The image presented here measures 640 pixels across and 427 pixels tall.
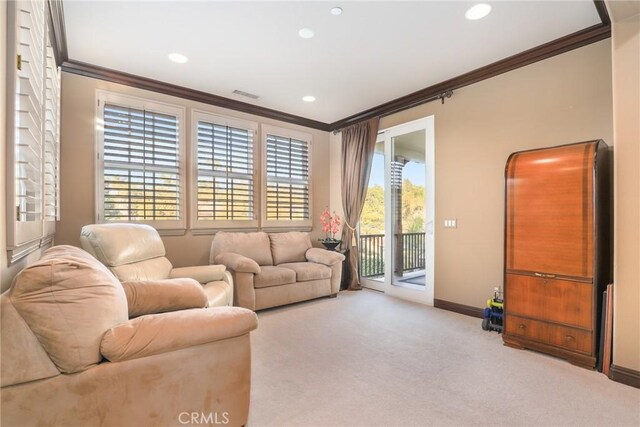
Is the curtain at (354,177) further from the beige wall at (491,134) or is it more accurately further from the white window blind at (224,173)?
the white window blind at (224,173)

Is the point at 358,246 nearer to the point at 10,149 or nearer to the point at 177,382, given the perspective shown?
the point at 177,382

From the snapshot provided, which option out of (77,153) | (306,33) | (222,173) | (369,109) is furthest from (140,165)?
(369,109)

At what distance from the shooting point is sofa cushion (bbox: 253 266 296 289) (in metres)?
3.75

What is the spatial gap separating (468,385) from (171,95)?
174 inches

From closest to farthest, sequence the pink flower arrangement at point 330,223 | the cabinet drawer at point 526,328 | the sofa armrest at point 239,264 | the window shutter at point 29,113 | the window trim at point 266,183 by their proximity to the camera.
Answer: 1. the window shutter at point 29,113
2. the cabinet drawer at point 526,328
3. the sofa armrest at point 239,264
4. the window trim at point 266,183
5. the pink flower arrangement at point 330,223

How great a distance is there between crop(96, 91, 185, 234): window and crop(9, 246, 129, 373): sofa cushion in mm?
2751

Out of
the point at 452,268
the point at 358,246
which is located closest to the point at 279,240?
the point at 358,246

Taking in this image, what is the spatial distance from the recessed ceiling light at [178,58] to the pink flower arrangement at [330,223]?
9.71 ft

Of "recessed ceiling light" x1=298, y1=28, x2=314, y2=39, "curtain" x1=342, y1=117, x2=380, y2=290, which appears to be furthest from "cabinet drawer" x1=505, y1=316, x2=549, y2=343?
"recessed ceiling light" x1=298, y1=28, x2=314, y2=39

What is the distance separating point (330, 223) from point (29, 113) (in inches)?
159

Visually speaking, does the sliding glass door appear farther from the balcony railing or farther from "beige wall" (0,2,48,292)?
"beige wall" (0,2,48,292)

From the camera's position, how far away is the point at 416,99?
4.17m

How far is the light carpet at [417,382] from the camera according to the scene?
179 cm

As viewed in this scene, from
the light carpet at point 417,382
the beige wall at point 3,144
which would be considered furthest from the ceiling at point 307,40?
the light carpet at point 417,382
